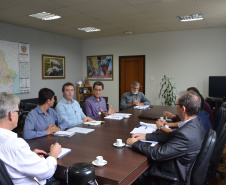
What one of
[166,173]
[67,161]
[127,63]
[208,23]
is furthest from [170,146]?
[127,63]

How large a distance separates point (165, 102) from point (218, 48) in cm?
204

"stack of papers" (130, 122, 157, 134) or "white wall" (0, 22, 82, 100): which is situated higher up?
"white wall" (0, 22, 82, 100)

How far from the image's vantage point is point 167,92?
21.0 ft

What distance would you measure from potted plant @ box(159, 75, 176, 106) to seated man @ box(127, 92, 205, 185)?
4645 mm

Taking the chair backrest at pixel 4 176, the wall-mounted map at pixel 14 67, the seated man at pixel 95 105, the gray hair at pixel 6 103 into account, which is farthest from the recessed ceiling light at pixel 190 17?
the chair backrest at pixel 4 176

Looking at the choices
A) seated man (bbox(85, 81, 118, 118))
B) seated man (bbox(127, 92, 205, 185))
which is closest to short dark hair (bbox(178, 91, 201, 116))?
seated man (bbox(127, 92, 205, 185))

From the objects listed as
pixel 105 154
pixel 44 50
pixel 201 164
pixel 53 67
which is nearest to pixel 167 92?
pixel 53 67

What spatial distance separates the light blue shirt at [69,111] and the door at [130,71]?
4046 mm

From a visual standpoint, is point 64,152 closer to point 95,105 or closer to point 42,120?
point 42,120

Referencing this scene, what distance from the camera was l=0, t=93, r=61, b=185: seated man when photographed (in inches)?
48.2

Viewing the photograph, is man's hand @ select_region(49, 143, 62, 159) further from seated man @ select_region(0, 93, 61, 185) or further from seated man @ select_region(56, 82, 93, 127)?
seated man @ select_region(56, 82, 93, 127)

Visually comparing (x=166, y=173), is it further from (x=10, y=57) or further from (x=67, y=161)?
(x=10, y=57)

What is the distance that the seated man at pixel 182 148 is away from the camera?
5.14 feet

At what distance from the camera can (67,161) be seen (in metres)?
1.51
